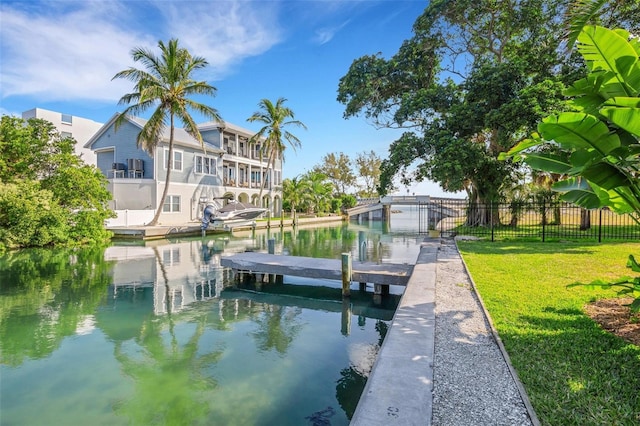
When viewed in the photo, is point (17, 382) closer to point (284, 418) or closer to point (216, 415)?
point (216, 415)

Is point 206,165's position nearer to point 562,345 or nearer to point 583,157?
point 562,345

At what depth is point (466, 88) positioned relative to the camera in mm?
18031

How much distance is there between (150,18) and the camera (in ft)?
44.0

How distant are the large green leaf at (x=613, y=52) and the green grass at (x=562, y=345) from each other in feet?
9.34

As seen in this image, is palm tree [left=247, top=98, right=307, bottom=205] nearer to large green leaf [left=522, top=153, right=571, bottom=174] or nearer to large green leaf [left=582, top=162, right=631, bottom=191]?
large green leaf [left=522, top=153, right=571, bottom=174]

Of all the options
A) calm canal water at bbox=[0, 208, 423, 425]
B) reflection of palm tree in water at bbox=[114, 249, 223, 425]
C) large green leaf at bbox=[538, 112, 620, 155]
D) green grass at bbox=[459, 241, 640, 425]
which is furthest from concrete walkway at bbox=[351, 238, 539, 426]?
reflection of palm tree in water at bbox=[114, 249, 223, 425]

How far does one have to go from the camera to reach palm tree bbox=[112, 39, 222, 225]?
2141cm

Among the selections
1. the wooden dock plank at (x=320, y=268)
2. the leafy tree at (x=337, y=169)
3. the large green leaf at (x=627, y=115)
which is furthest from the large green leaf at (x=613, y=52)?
the leafy tree at (x=337, y=169)

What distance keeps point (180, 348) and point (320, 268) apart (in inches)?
173

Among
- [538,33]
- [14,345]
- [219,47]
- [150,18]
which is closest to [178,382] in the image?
[14,345]

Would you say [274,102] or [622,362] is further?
[274,102]

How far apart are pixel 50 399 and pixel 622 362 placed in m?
7.10

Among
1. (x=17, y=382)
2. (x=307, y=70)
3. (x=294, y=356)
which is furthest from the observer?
(x=307, y=70)

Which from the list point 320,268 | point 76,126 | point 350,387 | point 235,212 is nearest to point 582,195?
point 350,387
